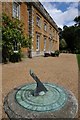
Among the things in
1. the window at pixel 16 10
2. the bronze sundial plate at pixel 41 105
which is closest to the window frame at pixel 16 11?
the window at pixel 16 10

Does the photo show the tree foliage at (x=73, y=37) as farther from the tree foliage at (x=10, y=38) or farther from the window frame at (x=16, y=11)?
the tree foliage at (x=10, y=38)

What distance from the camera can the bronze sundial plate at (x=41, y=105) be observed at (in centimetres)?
371

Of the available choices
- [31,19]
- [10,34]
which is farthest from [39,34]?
[10,34]

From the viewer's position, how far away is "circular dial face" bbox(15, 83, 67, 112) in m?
3.77

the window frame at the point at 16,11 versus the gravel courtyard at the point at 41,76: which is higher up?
the window frame at the point at 16,11

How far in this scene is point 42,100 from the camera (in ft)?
12.9

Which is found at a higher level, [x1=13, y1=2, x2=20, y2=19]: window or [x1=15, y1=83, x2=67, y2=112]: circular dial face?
[x1=13, y1=2, x2=20, y2=19]: window

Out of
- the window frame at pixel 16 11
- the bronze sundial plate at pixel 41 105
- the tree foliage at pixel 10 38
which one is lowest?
the bronze sundial plate at pixel 41 105

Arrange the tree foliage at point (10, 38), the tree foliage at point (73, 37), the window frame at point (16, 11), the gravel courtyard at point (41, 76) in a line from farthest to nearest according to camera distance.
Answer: the tree foliage at point (73, 37), the window frame at point (16, 11), the tree foliage at point (10, 38), the gravel courtyard at point (41, 76)

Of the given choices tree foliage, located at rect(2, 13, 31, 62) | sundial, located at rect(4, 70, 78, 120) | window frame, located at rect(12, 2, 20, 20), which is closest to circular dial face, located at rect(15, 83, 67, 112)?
sundial, located at rect(4, 70, 78, 120)

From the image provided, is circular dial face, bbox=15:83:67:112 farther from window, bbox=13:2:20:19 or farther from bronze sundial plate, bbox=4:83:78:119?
window, bbox=13:2:20:19

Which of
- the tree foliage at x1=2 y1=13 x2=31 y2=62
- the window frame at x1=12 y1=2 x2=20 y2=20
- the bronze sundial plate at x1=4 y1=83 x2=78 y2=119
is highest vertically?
the window frame at x1=12 y1=2 x2=20 y2=20

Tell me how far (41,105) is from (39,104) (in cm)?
5

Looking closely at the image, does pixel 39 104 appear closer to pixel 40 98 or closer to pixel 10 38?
pixel 40 98
